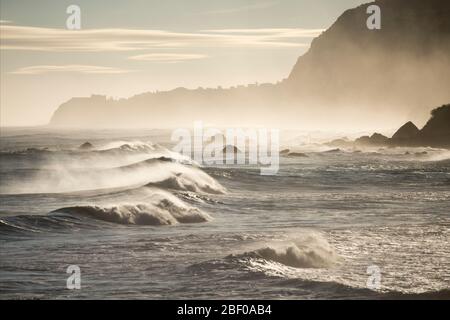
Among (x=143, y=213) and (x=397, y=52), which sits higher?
(x=397, y=52)

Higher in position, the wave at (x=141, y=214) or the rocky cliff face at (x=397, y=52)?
the rocky cliff face at (x=397, y=52)

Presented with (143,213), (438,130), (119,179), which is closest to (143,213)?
(143,213)

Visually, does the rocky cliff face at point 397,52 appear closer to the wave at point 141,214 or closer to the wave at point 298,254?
the wave at point 141,214

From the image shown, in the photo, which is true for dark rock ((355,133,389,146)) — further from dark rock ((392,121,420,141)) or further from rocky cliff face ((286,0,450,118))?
rocky cliff face ((286,0,450,118))

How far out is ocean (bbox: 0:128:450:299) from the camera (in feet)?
52.9

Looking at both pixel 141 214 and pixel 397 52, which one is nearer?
pixel 141 214

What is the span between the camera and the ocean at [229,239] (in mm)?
16109

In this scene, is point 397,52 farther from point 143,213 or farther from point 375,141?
point 143,213

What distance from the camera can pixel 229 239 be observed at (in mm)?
22547

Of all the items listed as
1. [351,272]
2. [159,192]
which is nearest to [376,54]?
[159,192]

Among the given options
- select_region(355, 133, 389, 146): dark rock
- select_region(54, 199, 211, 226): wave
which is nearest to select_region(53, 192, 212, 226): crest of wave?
select_region(54, 199, 211, 226): wave

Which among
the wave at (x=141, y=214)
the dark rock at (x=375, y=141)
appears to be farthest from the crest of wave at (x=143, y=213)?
the dark rock at (x=375, y=141)

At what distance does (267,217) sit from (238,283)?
39.9 feet
